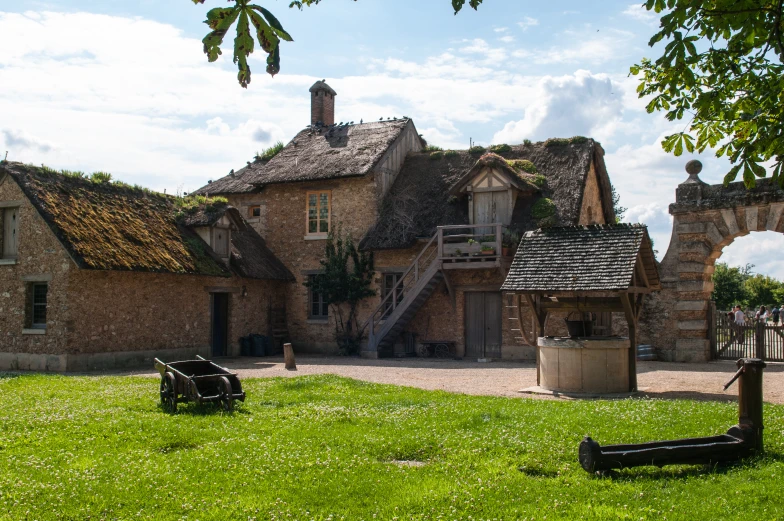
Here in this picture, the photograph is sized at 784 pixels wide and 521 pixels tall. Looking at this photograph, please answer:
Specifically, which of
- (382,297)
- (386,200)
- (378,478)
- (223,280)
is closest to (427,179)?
(386,200)

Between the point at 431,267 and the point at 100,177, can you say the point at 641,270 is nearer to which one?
the point at 431,267

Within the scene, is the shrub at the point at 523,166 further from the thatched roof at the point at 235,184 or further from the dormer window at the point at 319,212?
the thatched roof at the point at 235,184

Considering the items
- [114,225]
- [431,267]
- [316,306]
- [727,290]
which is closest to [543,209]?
[431,267]

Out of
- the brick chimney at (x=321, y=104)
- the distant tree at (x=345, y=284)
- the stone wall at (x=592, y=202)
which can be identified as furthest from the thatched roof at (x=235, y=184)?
the stone wall at (x=592, y=202)

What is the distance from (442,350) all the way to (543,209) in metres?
5.48

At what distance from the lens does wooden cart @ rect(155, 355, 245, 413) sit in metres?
11.1

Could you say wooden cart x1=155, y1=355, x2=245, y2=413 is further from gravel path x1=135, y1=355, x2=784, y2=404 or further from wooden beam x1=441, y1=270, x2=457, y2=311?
wooden beam x1=441, y1=270, x2=457, y2=311

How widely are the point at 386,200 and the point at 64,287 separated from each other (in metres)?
11.2

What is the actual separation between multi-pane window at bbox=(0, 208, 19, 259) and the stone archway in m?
17.0

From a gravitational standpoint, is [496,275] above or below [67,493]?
above

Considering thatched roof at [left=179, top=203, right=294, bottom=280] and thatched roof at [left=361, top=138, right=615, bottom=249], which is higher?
thatched roof at [left=361, top=138, right=615, bottom=249]

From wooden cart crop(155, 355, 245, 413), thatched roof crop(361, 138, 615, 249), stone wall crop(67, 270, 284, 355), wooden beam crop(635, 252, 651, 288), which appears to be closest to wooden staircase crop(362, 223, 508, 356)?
thatched roof crop(361, 138, 615, 249)

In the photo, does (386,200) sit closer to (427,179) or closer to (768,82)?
(427,179)

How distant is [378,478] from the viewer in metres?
7.11
